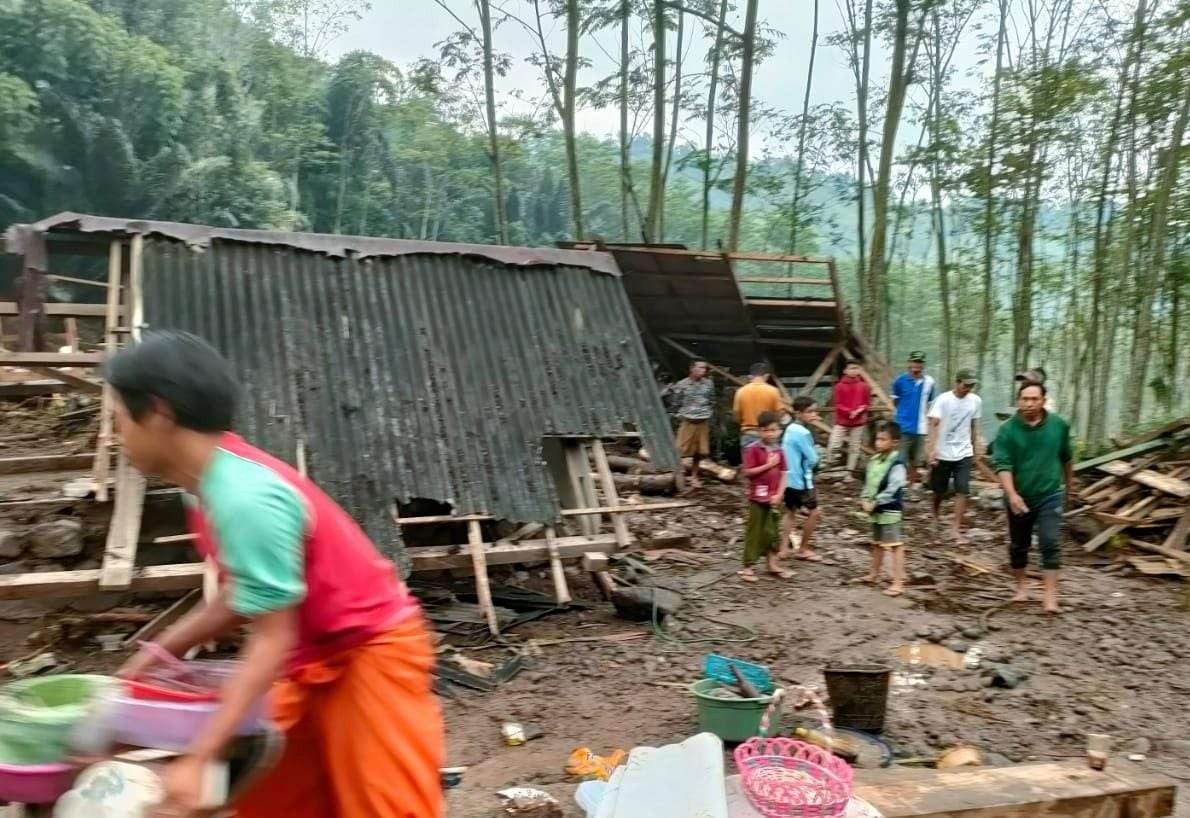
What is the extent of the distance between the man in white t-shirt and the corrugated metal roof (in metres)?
3.65

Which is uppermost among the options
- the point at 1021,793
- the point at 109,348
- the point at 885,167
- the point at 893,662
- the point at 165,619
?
the point at 885,167

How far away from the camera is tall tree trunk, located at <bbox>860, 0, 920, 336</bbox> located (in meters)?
17.9

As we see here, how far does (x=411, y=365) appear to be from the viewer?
7.54 m

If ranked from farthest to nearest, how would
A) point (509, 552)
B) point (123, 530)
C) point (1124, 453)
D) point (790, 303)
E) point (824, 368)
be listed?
point (824, 368) < point (790, 303) < point (1124, 453) < point (509, 552) < point (123, 530)

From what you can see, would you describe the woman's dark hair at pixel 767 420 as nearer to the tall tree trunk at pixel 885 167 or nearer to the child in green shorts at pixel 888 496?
the child in green shorts at pixel 888 496

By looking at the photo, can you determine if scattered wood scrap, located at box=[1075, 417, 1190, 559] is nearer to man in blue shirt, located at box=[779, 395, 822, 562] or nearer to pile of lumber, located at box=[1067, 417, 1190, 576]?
Answer: pile of lumber, located at box=[1067, 417, 1190, 576]

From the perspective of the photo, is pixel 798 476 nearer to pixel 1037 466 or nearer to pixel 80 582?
pixel 1037 466

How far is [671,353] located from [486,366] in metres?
7.98

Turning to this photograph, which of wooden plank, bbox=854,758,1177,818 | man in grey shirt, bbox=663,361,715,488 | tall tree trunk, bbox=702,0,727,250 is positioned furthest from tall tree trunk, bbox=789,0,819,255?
wooden plank, bbox=854,758,1177,818

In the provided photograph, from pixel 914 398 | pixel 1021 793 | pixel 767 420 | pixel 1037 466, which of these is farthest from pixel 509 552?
pixel 914 398

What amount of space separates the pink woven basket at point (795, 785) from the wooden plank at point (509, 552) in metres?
3.94

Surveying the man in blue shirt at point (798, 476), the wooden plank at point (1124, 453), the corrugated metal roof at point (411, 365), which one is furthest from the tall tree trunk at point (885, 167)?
the corrugated metal roof at point (411, 365)

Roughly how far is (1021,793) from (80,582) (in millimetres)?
5901

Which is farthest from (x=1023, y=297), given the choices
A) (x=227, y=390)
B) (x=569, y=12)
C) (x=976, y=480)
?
(x=227, y=390)
